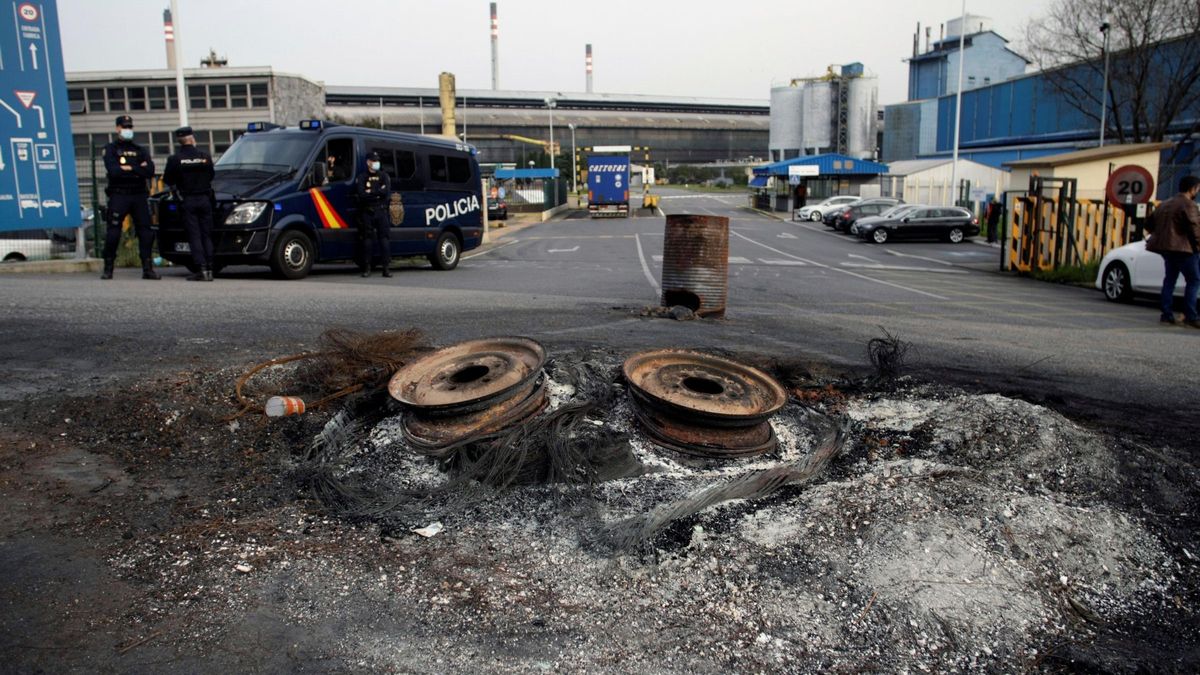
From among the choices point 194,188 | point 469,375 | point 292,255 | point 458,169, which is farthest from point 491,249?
point 469,375

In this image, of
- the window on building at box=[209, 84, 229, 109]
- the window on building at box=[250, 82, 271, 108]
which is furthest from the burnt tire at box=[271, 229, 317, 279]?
the window on building at box=[209, 84, 229, 109]

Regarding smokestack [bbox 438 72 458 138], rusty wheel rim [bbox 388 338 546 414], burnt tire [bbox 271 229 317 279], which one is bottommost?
rusty wheel rim [bbox 388 338 546 414]

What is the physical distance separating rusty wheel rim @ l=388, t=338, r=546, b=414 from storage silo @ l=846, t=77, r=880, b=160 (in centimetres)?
9761

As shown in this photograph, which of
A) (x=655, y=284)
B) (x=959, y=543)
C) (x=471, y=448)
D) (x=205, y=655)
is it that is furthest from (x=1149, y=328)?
(x=205, y=655)

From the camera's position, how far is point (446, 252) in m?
17.0

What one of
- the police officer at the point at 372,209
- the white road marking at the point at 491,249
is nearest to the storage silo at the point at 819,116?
the white road marking at the point at 491,249

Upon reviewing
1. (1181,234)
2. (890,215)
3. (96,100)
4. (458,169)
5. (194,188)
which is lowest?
(890,215)

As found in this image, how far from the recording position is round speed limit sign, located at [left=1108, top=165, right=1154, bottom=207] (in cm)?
1791

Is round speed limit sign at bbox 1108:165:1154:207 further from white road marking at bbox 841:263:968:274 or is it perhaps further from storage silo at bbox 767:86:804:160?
storage silo at bbox 767:86:804:160

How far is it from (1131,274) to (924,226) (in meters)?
21.6

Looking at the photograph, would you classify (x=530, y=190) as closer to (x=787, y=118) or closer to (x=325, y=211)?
(x=787, y=118)

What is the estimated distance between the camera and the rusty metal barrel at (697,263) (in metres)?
9.66

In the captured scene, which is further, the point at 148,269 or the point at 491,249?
the point at 491,249

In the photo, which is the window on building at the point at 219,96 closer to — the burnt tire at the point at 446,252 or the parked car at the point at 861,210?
the parked car at the point at 861,210
